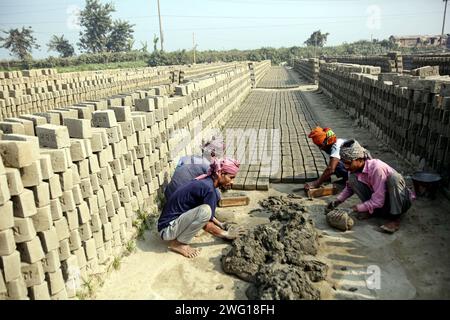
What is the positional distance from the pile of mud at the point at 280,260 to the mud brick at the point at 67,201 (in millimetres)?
1589

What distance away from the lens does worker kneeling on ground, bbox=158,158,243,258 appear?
12.4ft

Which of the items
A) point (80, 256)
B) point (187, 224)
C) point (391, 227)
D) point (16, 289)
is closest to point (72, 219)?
point (80, 256)

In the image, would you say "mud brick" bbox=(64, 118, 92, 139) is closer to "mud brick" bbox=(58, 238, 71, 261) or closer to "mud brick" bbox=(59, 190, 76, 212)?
"mud brick" bbox=(59, 190, 76, 212)

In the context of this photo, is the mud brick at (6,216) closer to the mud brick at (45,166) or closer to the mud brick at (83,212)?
the mud brick at (45,166)

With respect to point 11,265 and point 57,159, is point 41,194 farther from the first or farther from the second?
point 11,265

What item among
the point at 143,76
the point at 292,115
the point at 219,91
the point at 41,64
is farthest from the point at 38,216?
the point at 41,64

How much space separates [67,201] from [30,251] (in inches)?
21.8

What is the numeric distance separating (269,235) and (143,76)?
16.0m

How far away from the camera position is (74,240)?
311 centimetres

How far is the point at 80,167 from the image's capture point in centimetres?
326

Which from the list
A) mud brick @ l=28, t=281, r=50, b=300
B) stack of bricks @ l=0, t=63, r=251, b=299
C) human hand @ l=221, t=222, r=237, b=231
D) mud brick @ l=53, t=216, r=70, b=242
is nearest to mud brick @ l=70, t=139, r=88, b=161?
stack of bricks @ l=0, t=63, r=251, b=299

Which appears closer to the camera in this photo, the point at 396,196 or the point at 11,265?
the point at 11,265

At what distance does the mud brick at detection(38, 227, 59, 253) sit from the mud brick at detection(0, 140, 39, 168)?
1.83 ft
